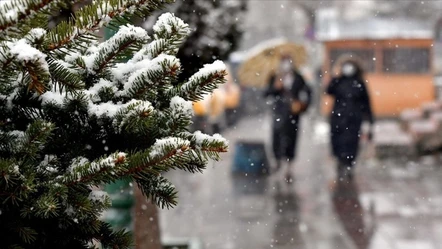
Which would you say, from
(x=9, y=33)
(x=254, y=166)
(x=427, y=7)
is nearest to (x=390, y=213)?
(x=254, y=166)

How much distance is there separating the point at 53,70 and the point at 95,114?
31 cm

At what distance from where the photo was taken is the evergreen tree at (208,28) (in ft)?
16.9

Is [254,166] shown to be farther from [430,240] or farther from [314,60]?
[314,60]

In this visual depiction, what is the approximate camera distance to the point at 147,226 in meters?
5.56

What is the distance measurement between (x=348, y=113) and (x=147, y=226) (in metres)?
6.00

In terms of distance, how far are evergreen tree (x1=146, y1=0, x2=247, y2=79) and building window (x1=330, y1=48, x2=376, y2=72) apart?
47.4 feet

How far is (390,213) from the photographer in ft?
28.6

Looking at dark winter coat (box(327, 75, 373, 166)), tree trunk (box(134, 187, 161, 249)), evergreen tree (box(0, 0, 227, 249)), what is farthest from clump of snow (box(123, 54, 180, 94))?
dark winter coat (box(327, 75, 373, 166))

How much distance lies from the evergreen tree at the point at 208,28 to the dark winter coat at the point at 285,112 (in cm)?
611

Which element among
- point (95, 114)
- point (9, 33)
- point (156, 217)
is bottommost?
point (156, 217)

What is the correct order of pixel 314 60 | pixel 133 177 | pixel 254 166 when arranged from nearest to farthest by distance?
1. pixel 133 177
2. pixel 254 166
3. pixel 314 60

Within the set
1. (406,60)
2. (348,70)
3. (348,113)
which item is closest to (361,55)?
(406,60)

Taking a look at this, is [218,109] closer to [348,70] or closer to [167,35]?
[348,70]

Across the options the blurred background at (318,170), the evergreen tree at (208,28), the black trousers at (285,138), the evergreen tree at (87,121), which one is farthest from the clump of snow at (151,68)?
the black trousers at (285,138)
